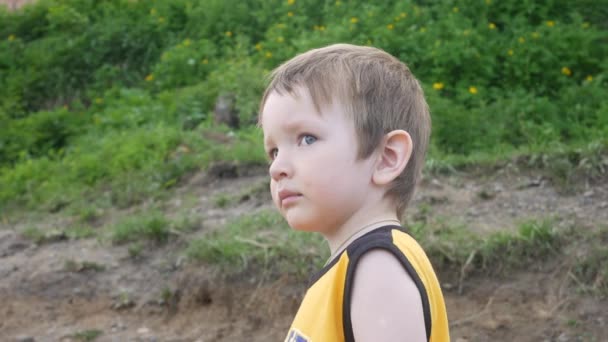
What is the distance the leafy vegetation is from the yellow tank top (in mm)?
3472

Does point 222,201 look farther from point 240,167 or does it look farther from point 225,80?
point 225,80

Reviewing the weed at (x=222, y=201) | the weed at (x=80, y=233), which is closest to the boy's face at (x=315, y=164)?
the weed at (x=222, y=201)

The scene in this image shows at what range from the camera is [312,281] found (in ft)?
6.51

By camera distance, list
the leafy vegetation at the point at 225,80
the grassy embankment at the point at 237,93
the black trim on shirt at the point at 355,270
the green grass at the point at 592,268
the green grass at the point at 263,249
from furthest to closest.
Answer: the leafy vegetation at the point at 225,80 < the grassy embankment at the point at 237,93 < the green grass at the point at 263,249 < the green grass at the point at 592,268 < the black trim on shirt at the point at 355,270

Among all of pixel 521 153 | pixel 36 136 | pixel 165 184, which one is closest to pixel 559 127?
pixel 521 153

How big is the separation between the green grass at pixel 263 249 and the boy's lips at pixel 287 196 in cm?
257

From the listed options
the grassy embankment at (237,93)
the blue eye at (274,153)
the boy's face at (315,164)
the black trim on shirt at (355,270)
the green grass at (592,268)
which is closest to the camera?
the black trim on shirt at (355,270)

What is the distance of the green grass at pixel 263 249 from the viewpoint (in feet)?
14.9

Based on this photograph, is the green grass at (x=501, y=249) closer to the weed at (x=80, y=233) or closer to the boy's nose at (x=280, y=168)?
the weed at (x=80, y=233)

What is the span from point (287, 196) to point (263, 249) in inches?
110

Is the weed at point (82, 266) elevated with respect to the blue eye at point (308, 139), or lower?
lower

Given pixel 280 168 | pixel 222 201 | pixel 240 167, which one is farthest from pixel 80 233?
pixel 280 168

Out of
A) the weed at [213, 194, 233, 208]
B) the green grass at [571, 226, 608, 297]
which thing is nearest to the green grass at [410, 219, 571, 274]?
the green grass at [571, 226, 608, 297]

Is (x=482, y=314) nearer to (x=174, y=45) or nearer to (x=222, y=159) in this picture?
(x=222, y=159)
